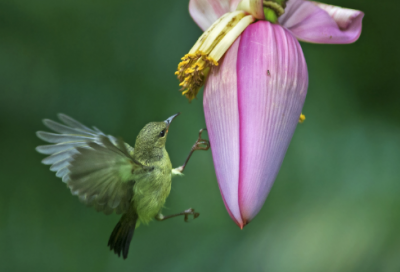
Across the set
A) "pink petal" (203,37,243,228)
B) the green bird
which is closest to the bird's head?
the green bird

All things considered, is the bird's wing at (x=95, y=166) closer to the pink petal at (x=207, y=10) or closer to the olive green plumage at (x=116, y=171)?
the olive green plumage at (x=116, y=171)

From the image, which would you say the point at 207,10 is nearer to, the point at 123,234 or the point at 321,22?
the point at 321,22

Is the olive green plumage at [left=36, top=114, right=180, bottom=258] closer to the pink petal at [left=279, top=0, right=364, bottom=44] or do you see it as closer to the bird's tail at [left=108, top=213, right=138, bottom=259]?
the bird's tail at [left=108, top=213, right=138, bottom=259]

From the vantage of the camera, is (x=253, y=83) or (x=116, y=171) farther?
(x=116, y=171)

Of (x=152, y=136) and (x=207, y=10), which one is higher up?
(x=207, y=10)

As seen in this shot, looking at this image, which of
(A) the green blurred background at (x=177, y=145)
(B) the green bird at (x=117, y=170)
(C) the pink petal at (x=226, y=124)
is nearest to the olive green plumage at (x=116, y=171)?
(B) the green bird at (x=117, y=170)

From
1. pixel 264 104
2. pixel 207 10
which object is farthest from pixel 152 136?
pixel 264 104
